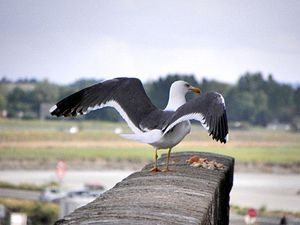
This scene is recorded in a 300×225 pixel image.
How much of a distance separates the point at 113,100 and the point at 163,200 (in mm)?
1149

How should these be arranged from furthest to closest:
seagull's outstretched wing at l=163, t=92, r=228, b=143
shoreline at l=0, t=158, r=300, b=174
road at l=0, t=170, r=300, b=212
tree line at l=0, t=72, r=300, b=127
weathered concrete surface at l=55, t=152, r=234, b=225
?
1. shoreline at l=0, t=158, r=300, b=174
2. tree line at l=0, t=72, r=300, b=127
3. road at l=0, t=170, r=300, b=212
4. seagull's outstretched wing at l=163, t=92, r=228, b=143
5. weathered concrete surface at l=55, t=152, r=234, b=225

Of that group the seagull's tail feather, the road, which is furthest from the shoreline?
the seagull's tail feather

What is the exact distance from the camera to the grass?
72.3ft

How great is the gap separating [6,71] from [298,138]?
757 cm

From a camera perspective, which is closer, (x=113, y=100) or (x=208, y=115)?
(x=208, y=115)

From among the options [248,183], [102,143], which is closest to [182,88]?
[248,183]

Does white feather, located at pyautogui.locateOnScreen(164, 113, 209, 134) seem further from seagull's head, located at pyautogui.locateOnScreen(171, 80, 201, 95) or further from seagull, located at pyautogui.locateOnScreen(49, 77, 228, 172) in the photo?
seagull's head, located at pyautogui.locateOnScreen(171, 80, 201, 95)

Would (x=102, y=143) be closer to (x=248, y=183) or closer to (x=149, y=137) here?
(x=248, y=183)

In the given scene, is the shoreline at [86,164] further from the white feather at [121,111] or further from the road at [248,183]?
the white feather at [121,111]

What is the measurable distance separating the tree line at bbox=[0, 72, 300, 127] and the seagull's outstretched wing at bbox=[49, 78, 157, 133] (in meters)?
16.9

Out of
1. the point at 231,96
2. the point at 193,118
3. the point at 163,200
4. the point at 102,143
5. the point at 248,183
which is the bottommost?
the point at 248,183

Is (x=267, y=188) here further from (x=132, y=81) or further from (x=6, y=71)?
(x=132, y=81)

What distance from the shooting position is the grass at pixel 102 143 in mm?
22047

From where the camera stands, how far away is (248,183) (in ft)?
75.8
